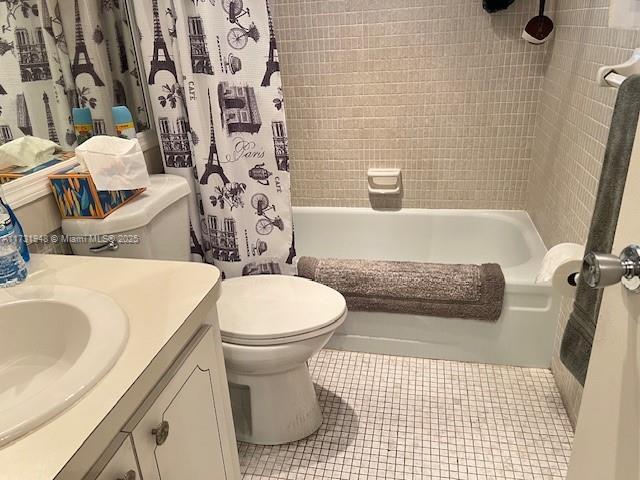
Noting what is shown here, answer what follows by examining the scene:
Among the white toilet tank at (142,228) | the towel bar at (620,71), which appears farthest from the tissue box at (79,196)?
the towel bar at (620,71)

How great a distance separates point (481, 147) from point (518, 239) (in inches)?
18.8

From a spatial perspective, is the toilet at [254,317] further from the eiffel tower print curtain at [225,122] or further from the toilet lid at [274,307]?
the eiffel tower print curtain at [225,122]

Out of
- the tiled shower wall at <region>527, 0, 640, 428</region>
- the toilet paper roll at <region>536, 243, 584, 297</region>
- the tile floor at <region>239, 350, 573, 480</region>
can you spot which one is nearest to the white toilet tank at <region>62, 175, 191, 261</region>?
the tile floor at <region>239, 350, 573, 480</region>

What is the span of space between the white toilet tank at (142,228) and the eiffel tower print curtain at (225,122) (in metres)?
0.15

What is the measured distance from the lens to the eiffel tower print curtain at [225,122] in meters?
1.53

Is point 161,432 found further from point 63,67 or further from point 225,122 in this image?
point 63,67

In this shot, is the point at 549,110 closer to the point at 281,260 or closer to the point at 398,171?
the point at 398,171

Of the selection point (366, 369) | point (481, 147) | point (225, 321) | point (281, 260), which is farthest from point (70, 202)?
point (481, 147)

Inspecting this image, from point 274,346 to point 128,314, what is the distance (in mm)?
610

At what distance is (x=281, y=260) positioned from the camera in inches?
71.4

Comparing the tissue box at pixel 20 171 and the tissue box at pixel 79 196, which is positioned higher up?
the tissue box at pixel 20 171

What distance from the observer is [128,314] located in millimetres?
929

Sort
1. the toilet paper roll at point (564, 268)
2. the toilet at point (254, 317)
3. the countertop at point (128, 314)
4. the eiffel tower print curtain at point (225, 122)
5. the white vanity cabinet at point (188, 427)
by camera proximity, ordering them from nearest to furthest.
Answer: the countertop at point (128, 314) < the white vanity cabinet at point (188, 427) < the toilet paper roll at point (564, 268) < the toilet at point (254, 317) < the eiffel tower print curtain at point (225, 122)

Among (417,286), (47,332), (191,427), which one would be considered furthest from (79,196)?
(417,286)
